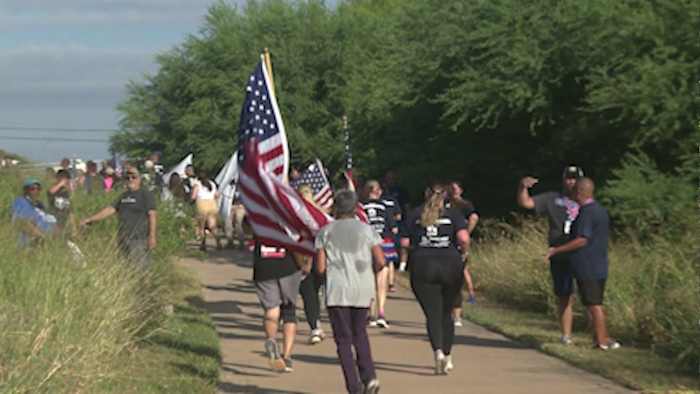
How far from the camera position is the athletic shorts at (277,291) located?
13.1 m

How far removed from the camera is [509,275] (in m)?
19.5

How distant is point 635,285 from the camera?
49.8ft

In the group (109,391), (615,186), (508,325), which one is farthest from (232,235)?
(109,391)

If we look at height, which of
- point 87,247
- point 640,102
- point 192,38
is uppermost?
point 192,38

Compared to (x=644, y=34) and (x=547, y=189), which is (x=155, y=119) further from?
(x=644, y=34)

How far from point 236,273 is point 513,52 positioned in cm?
631

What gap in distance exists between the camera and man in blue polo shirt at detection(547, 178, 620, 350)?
1370 cm

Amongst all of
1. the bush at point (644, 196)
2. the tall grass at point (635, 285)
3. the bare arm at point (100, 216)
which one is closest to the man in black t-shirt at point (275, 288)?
the tall grass at point (635, 285)

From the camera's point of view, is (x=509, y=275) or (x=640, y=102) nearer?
(x=509, y=275)

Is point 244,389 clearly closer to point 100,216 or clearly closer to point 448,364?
point 448,364

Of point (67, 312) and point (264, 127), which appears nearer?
point (67, 312)

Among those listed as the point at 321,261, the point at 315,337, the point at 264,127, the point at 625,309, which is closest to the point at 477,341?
the point at 625,309

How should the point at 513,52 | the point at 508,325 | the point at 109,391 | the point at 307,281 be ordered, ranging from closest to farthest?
the point at 109,391 < the point at 307,281 < the point at 508,325 < the point at 513,52

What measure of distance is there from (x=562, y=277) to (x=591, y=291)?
2.49ft
